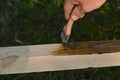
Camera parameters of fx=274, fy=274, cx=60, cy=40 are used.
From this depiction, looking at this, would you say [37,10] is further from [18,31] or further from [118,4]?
[118,4]

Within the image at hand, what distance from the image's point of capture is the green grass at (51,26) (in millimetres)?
2043

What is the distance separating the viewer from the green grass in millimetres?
2043

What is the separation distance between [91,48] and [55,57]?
0.80 feet

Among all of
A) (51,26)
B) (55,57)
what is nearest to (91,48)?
(55,57)

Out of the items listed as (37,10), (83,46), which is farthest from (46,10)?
(83,46)

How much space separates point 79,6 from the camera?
3.46 ft

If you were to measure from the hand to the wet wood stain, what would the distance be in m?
0.50

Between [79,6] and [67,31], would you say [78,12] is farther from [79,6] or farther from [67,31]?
A: [67,31]

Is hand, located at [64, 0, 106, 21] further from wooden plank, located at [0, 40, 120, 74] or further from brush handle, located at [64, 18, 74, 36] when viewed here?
wooden plank, located at [0, 40, 120, 74]

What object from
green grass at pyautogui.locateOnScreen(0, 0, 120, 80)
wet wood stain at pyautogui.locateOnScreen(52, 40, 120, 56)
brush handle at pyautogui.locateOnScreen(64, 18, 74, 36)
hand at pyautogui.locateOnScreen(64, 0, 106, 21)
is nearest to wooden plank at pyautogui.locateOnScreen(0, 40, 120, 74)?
wet wood stain at pyautogui.locateOnScreen(52, 40, 120, 56)

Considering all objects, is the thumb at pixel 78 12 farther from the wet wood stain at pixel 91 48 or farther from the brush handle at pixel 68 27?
the wet wood stain at pixel 91 48

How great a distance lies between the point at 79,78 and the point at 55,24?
1.53 ft

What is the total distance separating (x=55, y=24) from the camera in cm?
216

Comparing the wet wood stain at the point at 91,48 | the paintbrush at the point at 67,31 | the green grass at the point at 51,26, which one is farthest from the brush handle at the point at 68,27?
the green grass at the point at 51,26
